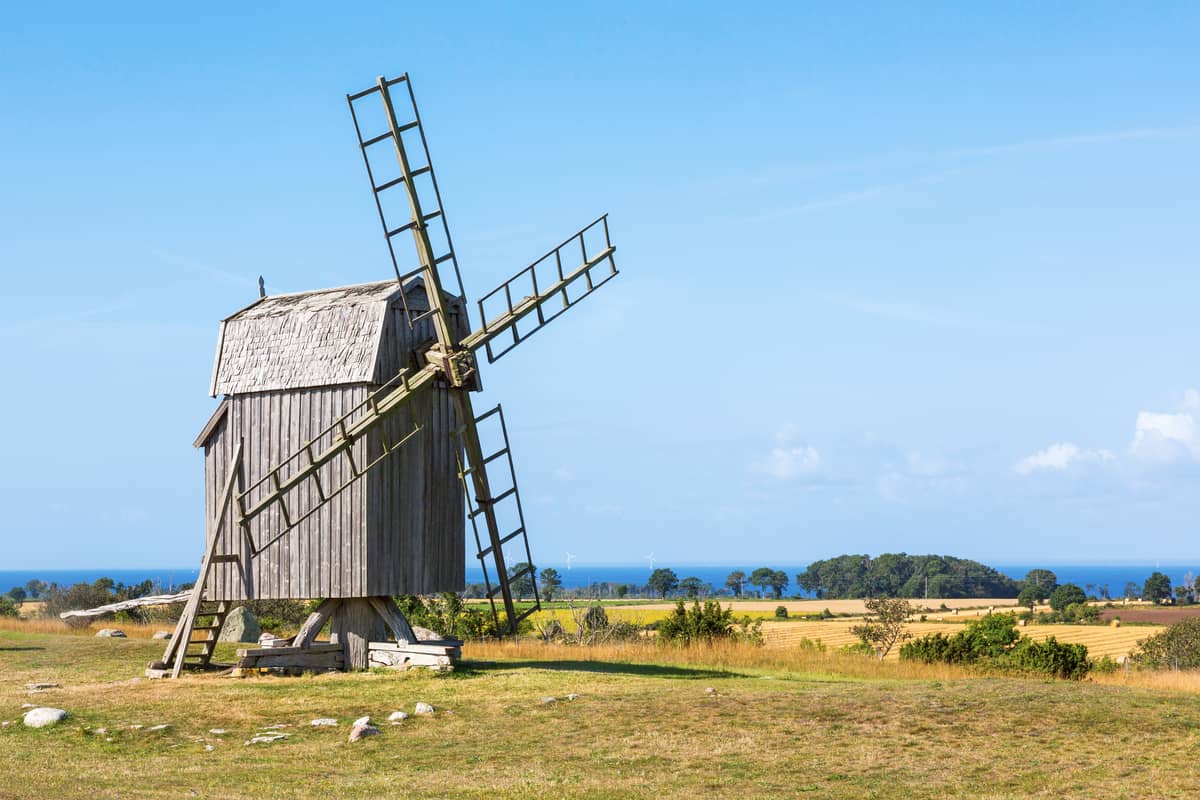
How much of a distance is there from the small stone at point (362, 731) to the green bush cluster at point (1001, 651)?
45.0ft

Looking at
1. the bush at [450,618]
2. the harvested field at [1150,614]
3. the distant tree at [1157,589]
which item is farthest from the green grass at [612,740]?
the distant tree at [1157,589]

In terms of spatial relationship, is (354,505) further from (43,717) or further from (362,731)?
(43,717)

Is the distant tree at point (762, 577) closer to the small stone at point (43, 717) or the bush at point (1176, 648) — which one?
the bush at point (1176, 648)

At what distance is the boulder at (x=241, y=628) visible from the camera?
1398 inches

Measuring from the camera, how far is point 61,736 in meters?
19.4

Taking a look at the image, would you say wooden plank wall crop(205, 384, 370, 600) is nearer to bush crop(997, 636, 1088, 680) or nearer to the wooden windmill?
the wooden windmill

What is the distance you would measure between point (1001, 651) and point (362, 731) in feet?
49.7

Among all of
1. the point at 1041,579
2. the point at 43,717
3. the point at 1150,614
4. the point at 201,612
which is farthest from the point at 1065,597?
the point at 43,717

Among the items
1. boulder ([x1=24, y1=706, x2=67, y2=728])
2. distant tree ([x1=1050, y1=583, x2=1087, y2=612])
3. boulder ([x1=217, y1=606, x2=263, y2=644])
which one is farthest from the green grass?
distant tree ([x1=1050, y1=583, x2=1087, y2=612])

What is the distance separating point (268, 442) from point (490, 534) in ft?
→ 15.1

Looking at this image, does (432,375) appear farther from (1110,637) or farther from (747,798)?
(1110,637)

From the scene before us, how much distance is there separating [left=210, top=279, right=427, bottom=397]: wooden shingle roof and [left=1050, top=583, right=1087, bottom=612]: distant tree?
3671 inches

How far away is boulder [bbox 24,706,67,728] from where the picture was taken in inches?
787

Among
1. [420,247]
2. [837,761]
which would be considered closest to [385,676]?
[420,247]
